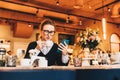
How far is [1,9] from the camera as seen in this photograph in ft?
24.7

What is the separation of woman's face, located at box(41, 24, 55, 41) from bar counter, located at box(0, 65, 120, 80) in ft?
2.18

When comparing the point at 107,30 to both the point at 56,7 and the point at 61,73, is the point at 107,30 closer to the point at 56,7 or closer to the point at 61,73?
the point at 56,7

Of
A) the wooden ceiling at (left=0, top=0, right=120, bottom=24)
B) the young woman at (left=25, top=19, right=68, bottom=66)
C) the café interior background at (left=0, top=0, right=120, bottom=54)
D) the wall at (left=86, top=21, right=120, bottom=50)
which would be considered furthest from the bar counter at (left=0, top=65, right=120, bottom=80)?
the wall at (left=86, top=21, right=120, bottom=50)

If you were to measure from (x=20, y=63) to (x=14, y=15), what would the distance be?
6.54 metres

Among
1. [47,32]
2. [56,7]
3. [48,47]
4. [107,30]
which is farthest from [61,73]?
[107,30]

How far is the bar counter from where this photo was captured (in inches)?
55.4

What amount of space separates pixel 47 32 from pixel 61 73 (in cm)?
78

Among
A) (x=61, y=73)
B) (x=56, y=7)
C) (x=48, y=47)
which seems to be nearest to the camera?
(x=61, y=73)

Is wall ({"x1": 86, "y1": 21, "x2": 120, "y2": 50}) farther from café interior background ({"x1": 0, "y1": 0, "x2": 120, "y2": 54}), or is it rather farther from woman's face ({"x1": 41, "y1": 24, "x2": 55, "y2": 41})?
woman's face ({"x1": 41, "y1": 24, "x2": 55, "y2": 41})

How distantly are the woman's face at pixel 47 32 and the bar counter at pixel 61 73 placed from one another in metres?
0.66

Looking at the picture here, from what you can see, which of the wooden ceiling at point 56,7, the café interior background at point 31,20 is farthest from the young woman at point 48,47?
the café interior background at point 31,20

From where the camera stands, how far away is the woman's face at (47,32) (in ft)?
7.49

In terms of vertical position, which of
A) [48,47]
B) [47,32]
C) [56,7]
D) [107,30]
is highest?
[56,7]

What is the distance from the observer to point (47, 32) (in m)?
2.29
